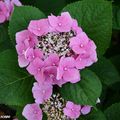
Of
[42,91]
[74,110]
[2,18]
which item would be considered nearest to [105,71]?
[74,110]

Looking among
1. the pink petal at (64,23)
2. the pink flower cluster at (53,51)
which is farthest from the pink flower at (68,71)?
the pink petal at (64,23)

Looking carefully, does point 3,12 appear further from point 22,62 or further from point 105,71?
point 105,71

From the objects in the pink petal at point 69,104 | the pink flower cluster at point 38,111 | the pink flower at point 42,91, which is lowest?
the pink flower cluster at point 38,111

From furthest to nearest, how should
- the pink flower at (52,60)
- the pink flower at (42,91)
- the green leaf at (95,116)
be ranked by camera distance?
the green leaf at (95,116) < the pink flower at (42,91) < the pink flower at (52,60)

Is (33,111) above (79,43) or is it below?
below

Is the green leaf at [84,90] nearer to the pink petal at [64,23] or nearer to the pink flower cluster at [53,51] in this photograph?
the pink flower cluster at [53,51]

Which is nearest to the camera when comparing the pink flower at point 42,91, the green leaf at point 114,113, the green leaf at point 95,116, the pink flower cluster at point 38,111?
the pink flower at point 42,91
